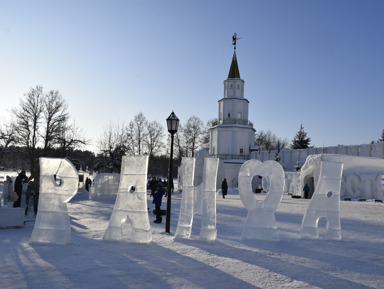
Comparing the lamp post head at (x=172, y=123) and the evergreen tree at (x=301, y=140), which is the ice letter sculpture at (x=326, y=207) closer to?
the lamp post head at (x=172, y=123)

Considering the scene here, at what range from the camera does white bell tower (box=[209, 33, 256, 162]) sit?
4606 centimetres

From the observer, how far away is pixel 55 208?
7715 mm

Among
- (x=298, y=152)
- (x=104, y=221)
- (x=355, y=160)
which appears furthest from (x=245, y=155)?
(x=104, y=221)

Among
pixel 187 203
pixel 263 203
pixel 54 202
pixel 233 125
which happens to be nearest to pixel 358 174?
pixel 263 203

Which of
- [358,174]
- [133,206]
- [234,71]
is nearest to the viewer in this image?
[133,206]

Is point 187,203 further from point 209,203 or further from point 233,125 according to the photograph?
point 233,125

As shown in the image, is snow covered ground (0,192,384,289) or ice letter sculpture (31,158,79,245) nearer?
snow covered ground (0,192,384,289)

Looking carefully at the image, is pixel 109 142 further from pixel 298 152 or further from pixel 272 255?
pixel 272 255

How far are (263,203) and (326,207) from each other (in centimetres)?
193

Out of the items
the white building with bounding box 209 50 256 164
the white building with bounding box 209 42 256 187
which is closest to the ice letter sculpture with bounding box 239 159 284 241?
the white building with bounding box 209 42 256 187

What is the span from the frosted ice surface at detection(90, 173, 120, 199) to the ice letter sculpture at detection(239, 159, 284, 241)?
14517mm

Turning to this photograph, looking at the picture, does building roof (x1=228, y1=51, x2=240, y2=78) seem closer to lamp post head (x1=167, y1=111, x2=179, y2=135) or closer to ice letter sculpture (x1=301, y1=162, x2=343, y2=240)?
lamp post head (x1=167, y1=111, x2=179, y2=135)

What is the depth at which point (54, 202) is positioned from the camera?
775 centimetres

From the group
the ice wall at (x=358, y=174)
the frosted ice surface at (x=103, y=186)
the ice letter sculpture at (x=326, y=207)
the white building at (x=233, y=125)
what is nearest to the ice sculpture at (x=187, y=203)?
the ice letter sculpture at (x=326, y=207)
